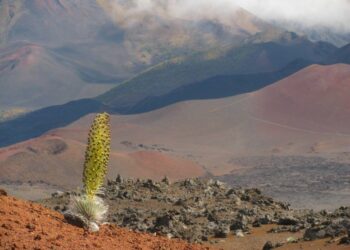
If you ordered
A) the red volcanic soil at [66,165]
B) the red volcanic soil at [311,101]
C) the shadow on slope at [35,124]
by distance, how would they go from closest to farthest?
the red volcanic soil at [66,165] < the red volcanic soil at [311,101] < the shadow on slope at [35,124]

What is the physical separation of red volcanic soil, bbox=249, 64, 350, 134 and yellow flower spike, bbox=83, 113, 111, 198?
105 metres

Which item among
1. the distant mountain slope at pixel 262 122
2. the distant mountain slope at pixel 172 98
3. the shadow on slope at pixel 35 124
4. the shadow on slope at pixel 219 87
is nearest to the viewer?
the distant mountain slope at pixel 262 122

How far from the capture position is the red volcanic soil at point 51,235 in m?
10.4

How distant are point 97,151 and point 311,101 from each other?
122452 millimetres

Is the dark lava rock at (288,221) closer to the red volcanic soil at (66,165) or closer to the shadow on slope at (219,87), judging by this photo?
the red volcanic soil at (66,165)

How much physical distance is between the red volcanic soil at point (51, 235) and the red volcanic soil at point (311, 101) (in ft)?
339

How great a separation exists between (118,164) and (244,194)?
1796 inches

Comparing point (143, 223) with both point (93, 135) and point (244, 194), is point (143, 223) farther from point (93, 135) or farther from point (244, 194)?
point (93, 135)

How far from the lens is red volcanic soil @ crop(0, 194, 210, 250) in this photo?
Result: 10.4 meters

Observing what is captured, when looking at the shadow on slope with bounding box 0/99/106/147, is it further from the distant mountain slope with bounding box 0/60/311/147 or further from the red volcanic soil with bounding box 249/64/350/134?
the red volcanic soil with bounding box 249/64/350/134

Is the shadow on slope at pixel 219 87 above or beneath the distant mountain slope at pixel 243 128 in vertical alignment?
above

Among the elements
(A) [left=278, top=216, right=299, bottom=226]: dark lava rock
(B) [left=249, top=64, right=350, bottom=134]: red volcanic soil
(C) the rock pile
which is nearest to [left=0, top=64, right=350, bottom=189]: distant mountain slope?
(B) [left=249, top=64, right=350, bottom=134]: red volcanic soil

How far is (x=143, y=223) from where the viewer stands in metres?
26.1

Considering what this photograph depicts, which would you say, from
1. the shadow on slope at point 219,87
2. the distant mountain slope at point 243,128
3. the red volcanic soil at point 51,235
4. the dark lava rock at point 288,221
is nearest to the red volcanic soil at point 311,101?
the distant mountain slope at point 243,128
